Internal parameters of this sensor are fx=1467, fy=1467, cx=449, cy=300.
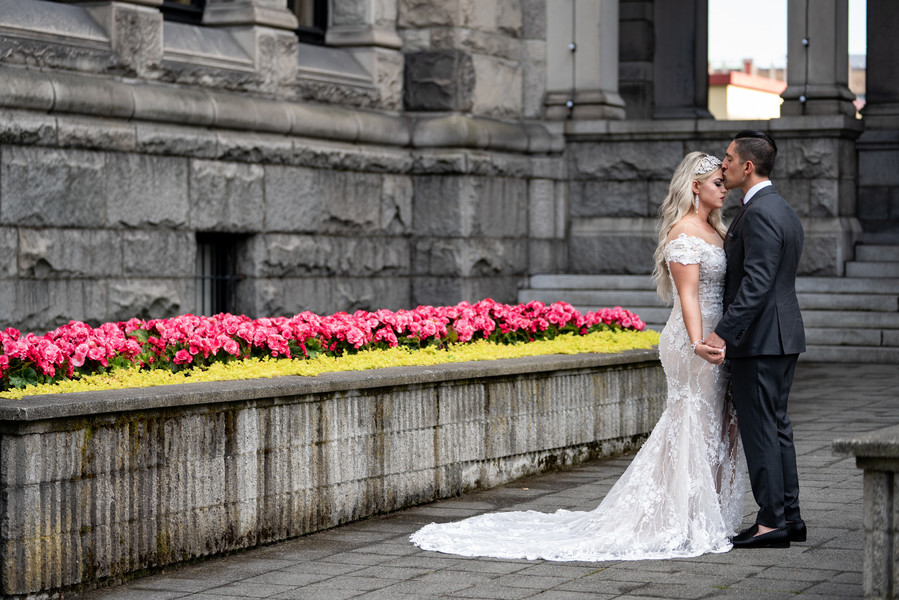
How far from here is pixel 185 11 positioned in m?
14.0

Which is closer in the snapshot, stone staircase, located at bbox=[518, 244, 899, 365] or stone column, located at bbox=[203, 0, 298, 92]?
stone column, located at bbox=[203, 0, 298, 92]

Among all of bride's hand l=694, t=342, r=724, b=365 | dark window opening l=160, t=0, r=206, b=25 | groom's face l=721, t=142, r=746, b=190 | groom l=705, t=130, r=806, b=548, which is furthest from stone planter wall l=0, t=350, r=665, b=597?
dark window opening l=160, t=0, r=206, b=25

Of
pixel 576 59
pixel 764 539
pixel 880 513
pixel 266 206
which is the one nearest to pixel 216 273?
pixel 266 206

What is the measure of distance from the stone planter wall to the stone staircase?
21.1 feet

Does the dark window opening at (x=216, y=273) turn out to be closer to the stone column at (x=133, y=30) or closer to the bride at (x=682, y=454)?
the stone column at (x=133, y=30)

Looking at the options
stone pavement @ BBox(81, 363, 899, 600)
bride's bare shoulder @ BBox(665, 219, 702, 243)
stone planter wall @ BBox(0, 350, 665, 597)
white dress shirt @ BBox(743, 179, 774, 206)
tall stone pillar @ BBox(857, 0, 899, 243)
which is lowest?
stone pavement @ BBox(81, 363, 899, 600)

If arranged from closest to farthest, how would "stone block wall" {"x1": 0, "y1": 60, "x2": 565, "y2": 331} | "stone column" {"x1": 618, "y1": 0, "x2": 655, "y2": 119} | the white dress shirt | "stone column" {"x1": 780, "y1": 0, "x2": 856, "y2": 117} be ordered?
1. the white dress shirt
2. "stone block wall" {"x1": 0, "y1": 60, "x2": 565, "y2": 331}
3. "stone column" {"x1": 780, "y1": 0, "x2": 856, "y2": 117}
4. "stone column" {"x1": 618, "y1": 0, "x2": 655, "y2": 119}

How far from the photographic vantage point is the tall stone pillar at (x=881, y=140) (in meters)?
17.0

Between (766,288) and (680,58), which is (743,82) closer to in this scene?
(680,58)

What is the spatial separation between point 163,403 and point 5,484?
0.85 metres

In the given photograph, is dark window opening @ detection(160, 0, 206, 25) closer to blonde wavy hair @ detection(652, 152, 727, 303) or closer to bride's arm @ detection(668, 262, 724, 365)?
blonde wavy hair @ detection(652, 152, 727, 303)

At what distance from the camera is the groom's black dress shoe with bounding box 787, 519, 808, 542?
680cm

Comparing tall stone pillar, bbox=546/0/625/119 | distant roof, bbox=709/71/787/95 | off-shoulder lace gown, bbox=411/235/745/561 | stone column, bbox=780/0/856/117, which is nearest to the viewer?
off-shoulder lace gown, bbox=411/235/745/561

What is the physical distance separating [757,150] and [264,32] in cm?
774
